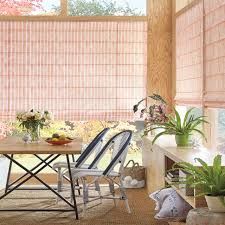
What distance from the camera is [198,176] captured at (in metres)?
4.46

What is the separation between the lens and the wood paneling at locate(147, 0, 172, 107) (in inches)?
343

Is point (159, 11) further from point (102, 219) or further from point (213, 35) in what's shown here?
point (102, 219)

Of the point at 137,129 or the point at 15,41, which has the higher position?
the point at 15,41

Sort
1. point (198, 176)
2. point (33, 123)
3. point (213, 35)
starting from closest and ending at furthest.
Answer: point (198, 176)
point (213, 35)
point (33, 123)

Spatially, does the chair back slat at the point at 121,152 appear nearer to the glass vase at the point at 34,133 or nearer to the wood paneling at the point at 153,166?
the wood paneling at the point at 153,166

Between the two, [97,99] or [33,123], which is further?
[97,99]

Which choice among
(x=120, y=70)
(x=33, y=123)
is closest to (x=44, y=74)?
(x=120, y=70)

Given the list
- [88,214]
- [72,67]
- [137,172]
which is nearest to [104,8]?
[72,67]

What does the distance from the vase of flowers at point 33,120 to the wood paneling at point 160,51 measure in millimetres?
2049

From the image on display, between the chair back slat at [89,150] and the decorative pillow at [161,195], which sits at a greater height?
the chair back slat at [89,150]

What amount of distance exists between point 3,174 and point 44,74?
58.8 inches

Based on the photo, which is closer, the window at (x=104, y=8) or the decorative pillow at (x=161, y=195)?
the decorative pillow at (x=161, y=195)

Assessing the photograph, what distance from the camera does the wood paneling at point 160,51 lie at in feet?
28.6

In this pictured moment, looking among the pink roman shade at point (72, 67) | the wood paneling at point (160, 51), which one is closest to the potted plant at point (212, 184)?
the wood paneling at point (160, 51)
